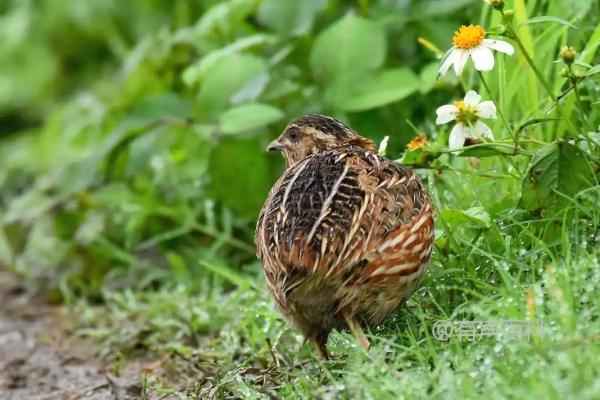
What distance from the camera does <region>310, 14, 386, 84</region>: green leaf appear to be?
599cm

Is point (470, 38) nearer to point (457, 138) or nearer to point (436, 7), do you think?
point (457, 138)

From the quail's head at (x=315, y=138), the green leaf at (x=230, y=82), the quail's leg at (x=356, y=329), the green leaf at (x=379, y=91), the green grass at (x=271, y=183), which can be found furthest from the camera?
the green leaf at (x=230, y=82)

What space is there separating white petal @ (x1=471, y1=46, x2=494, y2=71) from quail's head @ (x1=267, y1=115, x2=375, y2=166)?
31.1 inches

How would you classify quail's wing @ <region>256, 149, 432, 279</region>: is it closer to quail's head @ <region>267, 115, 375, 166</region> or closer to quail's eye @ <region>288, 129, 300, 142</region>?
quail's head @ <region>267, 115, 375, 166</region>

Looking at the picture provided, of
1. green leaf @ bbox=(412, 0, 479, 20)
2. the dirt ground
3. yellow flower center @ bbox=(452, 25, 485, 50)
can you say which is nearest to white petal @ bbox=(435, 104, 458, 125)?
yellow flower center @ bbox=(452, 25, 485, 50)

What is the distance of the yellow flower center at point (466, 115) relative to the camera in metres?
4.26

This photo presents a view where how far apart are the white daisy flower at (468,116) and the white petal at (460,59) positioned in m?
0.14

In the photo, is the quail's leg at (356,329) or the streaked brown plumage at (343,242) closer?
the streaked brown plumage at (343,242)

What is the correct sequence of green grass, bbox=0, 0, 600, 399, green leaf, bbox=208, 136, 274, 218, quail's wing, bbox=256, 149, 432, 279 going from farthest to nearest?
green leaf, bbox=208, 136, 274, 218 → quail's wing, bbox=256, 149, 432, 279 → green grass, bbox=0, 0, 600, 399

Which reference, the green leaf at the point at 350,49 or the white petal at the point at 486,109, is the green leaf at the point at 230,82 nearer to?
the green leaf at the point at 350,49

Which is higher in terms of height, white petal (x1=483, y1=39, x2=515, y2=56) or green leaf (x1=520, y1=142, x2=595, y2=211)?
white petal (x1=483, y1=39, x2=515, y2=56)

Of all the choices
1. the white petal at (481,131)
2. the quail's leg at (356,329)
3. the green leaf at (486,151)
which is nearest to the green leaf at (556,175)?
the green leaf at (486,151)

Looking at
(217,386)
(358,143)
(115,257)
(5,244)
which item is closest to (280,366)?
(217,386)

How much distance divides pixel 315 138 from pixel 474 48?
37.0 inches
